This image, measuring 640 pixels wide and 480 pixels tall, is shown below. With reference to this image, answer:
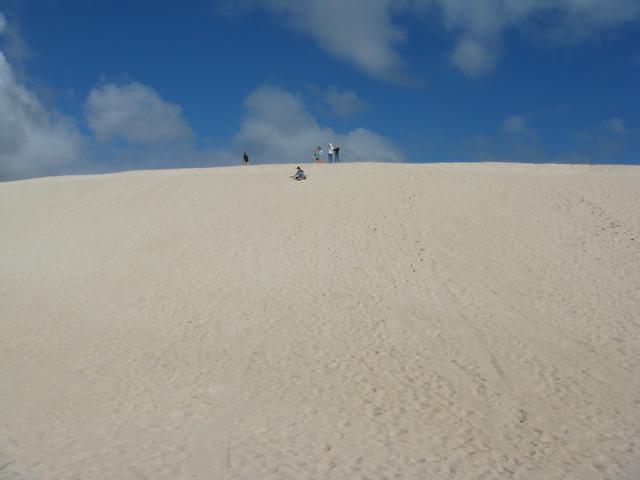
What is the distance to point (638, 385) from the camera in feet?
30.1

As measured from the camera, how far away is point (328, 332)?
469 inches

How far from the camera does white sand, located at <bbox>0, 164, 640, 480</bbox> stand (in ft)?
22.9

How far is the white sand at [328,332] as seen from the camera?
6.98 meters

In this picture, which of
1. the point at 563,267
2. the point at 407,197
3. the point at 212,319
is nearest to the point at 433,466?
the point at 212,319

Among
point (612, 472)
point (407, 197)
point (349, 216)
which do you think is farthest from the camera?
point (407, 197)

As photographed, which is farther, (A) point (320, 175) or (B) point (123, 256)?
(A) point (320, 175)

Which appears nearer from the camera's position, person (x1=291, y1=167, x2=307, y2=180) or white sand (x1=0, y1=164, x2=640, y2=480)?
white sand (x1=0, y1=164, x2=640, y2=480)

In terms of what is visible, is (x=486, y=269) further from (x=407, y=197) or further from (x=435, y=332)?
(x=407, y=197)

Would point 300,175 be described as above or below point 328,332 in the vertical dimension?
above

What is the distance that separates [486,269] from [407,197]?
7944mm

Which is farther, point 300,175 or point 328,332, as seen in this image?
point 300,175

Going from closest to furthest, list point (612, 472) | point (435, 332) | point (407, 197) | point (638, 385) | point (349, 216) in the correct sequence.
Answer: point (612, 472) → point (638, 385) → point (435, 332) → point (349, 216) → point (407, 197)

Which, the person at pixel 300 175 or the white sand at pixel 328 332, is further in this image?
the person at pixel 300 175

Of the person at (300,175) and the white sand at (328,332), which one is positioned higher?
the person at (300,175)
